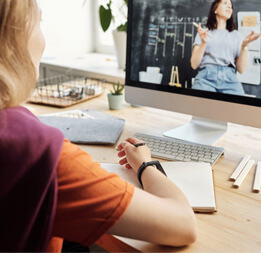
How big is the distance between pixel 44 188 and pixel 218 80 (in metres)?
0.71

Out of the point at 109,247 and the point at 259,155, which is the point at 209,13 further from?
the point at 109,247

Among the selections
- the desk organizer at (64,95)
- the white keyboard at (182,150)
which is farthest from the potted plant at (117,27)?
the white keyboard at (182,150)

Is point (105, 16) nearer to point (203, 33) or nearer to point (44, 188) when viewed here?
point (203, 33)

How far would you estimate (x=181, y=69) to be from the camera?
114 cm

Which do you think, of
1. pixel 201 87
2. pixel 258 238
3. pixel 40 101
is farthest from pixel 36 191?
pixel 40 101

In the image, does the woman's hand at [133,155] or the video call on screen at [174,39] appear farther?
the video call on screen at [174,39]

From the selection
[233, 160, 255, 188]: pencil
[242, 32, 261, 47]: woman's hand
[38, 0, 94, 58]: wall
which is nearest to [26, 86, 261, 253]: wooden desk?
[233, 160, 255, 188]: pencil

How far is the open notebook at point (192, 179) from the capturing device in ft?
2.59

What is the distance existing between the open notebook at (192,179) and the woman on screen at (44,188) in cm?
14

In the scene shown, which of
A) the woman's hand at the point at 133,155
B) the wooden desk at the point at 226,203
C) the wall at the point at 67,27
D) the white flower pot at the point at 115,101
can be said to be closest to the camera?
the wooden desk at the point at 226,203

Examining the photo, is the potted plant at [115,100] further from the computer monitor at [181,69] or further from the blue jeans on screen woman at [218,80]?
the blue jeans on screen woman at [218,80]

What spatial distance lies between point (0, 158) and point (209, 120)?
0.88 metres

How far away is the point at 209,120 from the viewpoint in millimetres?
1256

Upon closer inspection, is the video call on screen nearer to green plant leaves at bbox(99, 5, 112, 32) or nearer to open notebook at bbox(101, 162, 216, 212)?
open notebook at bbox(101, 162, 216, 212)
